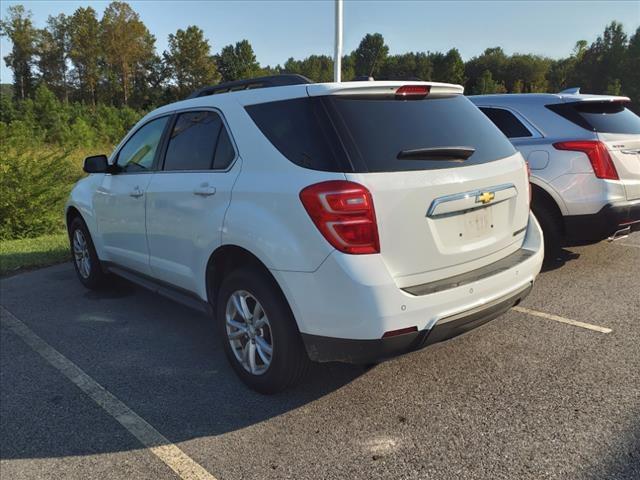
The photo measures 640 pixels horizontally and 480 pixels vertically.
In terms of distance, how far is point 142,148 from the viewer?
14.6 ft

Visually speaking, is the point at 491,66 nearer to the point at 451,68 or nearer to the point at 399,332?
the point at 451,68

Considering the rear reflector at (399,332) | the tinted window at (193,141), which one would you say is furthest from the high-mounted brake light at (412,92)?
the rear reflector at (399,332)

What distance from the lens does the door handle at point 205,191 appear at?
10.9 ft

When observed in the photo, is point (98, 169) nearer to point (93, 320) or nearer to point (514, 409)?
point (93, 320)

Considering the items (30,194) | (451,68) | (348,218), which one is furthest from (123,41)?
(348,218)

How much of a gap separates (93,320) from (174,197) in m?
1.68

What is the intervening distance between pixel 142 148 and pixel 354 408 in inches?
111

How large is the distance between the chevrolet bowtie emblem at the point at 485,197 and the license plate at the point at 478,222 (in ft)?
0.16

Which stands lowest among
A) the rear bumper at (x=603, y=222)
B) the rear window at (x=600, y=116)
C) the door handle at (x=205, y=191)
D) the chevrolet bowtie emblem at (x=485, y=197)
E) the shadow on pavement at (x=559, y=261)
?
the shadow on pavement at (x=559, y=261)

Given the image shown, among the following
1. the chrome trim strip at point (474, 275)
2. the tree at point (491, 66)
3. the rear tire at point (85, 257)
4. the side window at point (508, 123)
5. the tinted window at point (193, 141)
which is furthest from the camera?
the tree at point (491, 66)

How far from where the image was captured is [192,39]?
7412 cm

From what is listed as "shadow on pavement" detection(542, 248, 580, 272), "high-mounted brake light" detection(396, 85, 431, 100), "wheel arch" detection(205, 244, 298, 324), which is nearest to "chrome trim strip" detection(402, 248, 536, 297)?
"wheel arch" detection(205, 244, 298, 324)

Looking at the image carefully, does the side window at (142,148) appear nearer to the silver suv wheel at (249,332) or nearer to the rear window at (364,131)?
the rear window at (364,131)

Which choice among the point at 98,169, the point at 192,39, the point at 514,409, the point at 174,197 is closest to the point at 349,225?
the point at 514,409
